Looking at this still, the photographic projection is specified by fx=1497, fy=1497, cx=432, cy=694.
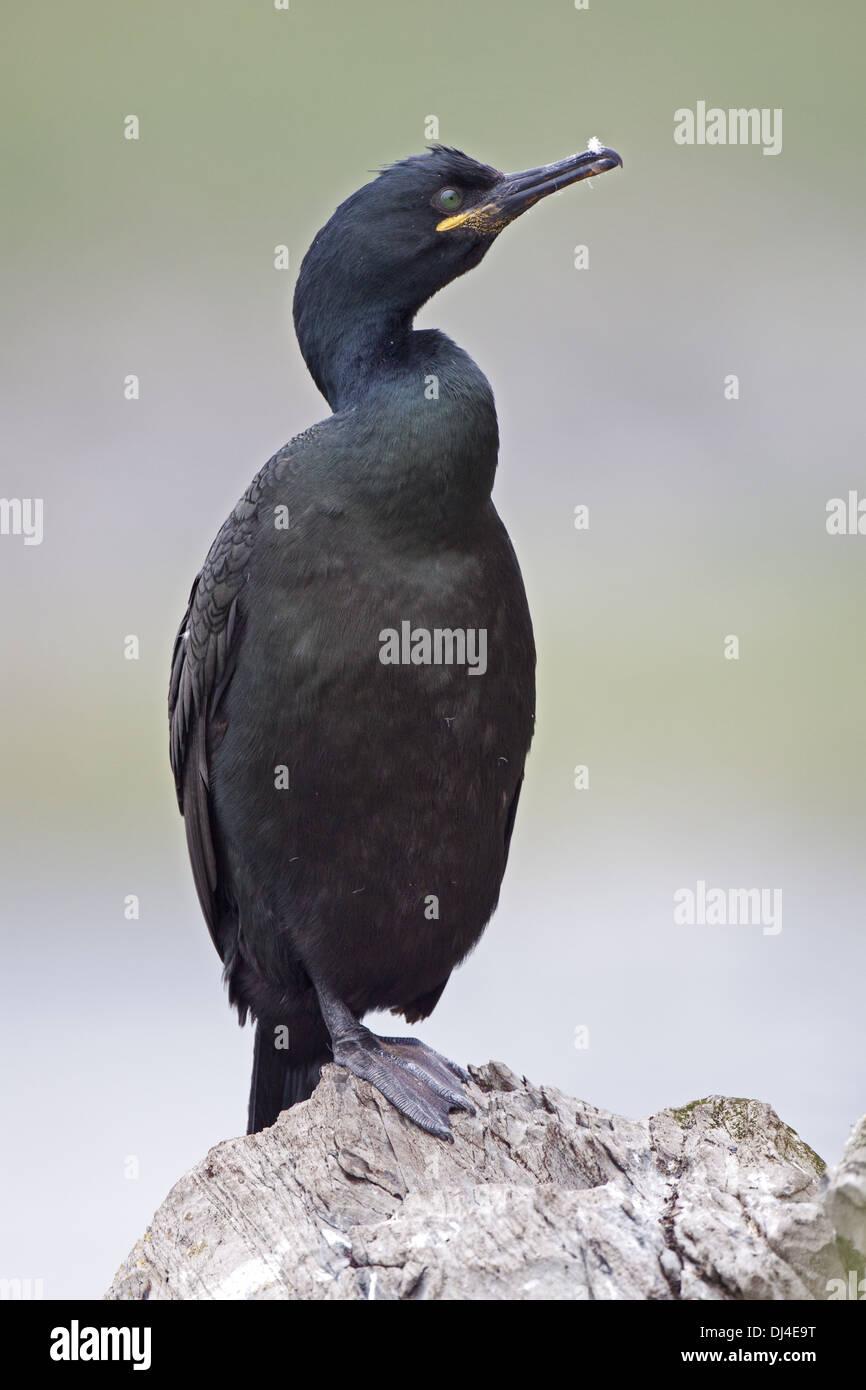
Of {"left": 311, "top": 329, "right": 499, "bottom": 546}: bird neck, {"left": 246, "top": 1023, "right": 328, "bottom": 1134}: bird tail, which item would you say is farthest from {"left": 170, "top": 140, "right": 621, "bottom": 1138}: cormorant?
{"left": 246, "top": 1023, "right": 328, "bottom": 1134}: bird tail

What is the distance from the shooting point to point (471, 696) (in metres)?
4.05

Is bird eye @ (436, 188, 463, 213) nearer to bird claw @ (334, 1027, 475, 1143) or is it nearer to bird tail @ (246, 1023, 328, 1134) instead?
bird claw @ (334, 1027, 475, 1143)

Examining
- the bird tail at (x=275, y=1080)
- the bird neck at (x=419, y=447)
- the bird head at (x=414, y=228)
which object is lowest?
the bird tail at (x=275, y=1080)

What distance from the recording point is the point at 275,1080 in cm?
457

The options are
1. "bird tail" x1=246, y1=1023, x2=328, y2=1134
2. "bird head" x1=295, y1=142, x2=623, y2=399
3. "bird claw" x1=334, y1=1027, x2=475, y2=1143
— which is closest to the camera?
"bird claw" x1=334, y1=1027, x2=475, y2=1143

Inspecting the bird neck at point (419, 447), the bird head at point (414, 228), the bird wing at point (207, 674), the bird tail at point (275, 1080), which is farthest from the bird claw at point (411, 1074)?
the bird head at point (414, 228)

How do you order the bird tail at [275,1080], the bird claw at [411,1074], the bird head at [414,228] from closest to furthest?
1. the bird claw at [411,1074]
2. the bird head at [414,228]
3. the bird tail at [275,1080]

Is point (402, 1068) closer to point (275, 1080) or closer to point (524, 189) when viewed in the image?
point (275, 1080)

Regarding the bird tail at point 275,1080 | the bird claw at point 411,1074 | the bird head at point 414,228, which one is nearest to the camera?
the bird claw at point 411,1074

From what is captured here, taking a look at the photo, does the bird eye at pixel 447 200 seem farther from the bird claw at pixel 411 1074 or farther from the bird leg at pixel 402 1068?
the bird claw at pixel 411 1074

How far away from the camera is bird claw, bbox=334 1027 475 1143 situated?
3912mm

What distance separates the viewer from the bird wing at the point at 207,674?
4.21m
